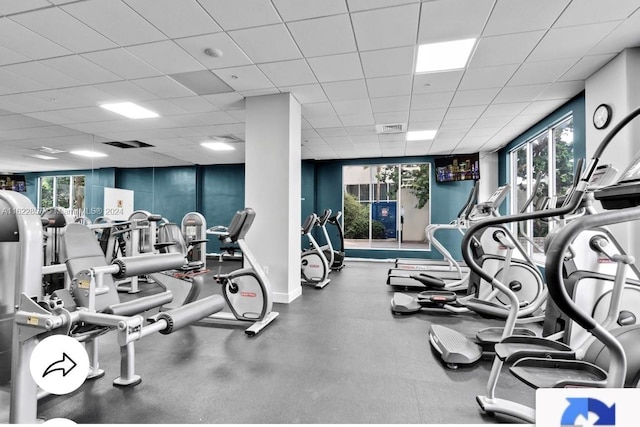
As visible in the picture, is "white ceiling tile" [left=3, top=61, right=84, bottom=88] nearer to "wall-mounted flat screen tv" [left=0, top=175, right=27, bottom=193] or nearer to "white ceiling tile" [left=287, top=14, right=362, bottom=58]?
"wall-mounted flat screen tv" [left=0, top=175, right=27, bottom=193]

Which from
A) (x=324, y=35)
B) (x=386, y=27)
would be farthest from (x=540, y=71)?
(x=324, y=35)

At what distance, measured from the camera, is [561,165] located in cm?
499

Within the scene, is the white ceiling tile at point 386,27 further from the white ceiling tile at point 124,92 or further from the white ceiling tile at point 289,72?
the white ceiling tile at point 124,92

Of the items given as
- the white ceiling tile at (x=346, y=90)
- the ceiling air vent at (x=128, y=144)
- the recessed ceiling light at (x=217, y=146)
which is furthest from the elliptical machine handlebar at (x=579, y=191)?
the ceiling air vent at (x=128, y=144)

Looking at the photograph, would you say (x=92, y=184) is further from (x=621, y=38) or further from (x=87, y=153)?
(x=621, y=38)

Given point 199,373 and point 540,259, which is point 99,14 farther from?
point 540,259

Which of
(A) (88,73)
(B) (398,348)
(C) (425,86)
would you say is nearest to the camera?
(B) (398,348)

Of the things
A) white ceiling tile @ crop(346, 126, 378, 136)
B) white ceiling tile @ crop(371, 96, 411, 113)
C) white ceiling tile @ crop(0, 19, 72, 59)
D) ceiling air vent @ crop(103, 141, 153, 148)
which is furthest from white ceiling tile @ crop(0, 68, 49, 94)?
white ceiling tile @ crop(346, 126, 378, 136)

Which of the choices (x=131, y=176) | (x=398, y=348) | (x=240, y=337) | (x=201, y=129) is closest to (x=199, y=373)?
(x=240, y=337)

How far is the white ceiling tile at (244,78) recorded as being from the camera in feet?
11.8

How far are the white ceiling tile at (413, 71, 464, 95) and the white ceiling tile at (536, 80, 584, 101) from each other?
1292 millimetres

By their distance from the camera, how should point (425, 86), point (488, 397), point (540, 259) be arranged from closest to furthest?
point (488, 397), point (425, 86), point (540, 259)

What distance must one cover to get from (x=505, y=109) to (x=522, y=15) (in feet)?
8.57

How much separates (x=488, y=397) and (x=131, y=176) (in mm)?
10874
